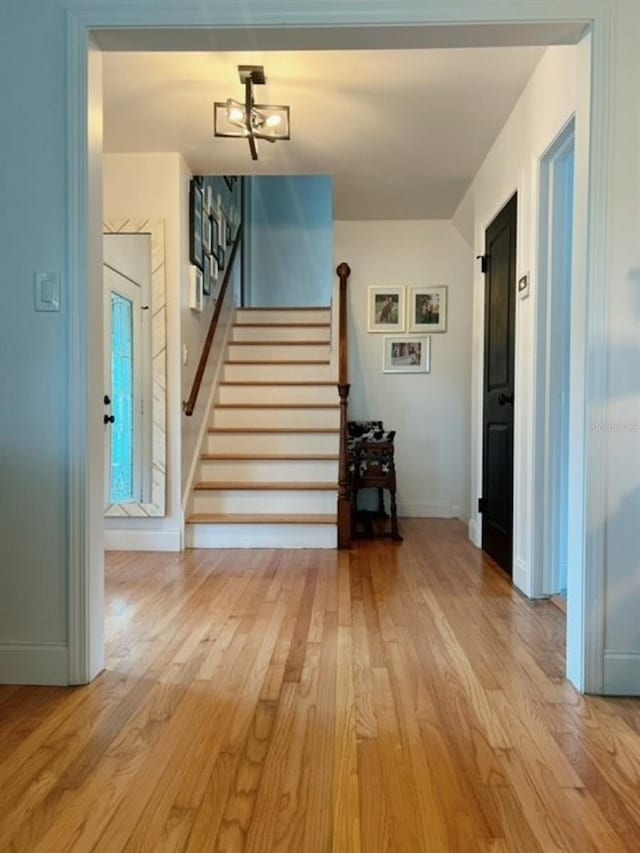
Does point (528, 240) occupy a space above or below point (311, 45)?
below

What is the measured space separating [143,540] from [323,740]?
2.49 meters

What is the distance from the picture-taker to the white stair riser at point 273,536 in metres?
3.73

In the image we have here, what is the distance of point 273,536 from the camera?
12.3ft

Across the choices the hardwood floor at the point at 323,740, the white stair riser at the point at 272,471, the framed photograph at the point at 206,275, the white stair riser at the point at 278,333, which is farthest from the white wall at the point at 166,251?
the white stair riser at the point at 278,333

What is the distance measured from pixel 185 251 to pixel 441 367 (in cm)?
237

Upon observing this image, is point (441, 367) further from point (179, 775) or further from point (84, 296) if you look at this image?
point (179, 775)

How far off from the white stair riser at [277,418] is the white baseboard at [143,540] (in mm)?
1096

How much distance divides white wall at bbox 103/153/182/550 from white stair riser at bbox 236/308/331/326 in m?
2.07

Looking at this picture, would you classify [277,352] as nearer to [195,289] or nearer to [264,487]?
[195,289]

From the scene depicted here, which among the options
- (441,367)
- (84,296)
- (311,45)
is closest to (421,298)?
(441,367)

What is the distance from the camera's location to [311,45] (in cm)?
189

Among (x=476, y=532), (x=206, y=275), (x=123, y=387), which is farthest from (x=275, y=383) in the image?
(x=476, y=532)

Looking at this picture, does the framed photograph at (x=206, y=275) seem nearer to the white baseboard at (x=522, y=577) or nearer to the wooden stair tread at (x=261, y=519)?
the wooden stair tread at (x=261, y=519)

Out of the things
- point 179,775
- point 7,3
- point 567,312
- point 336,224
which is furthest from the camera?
point 336,224
